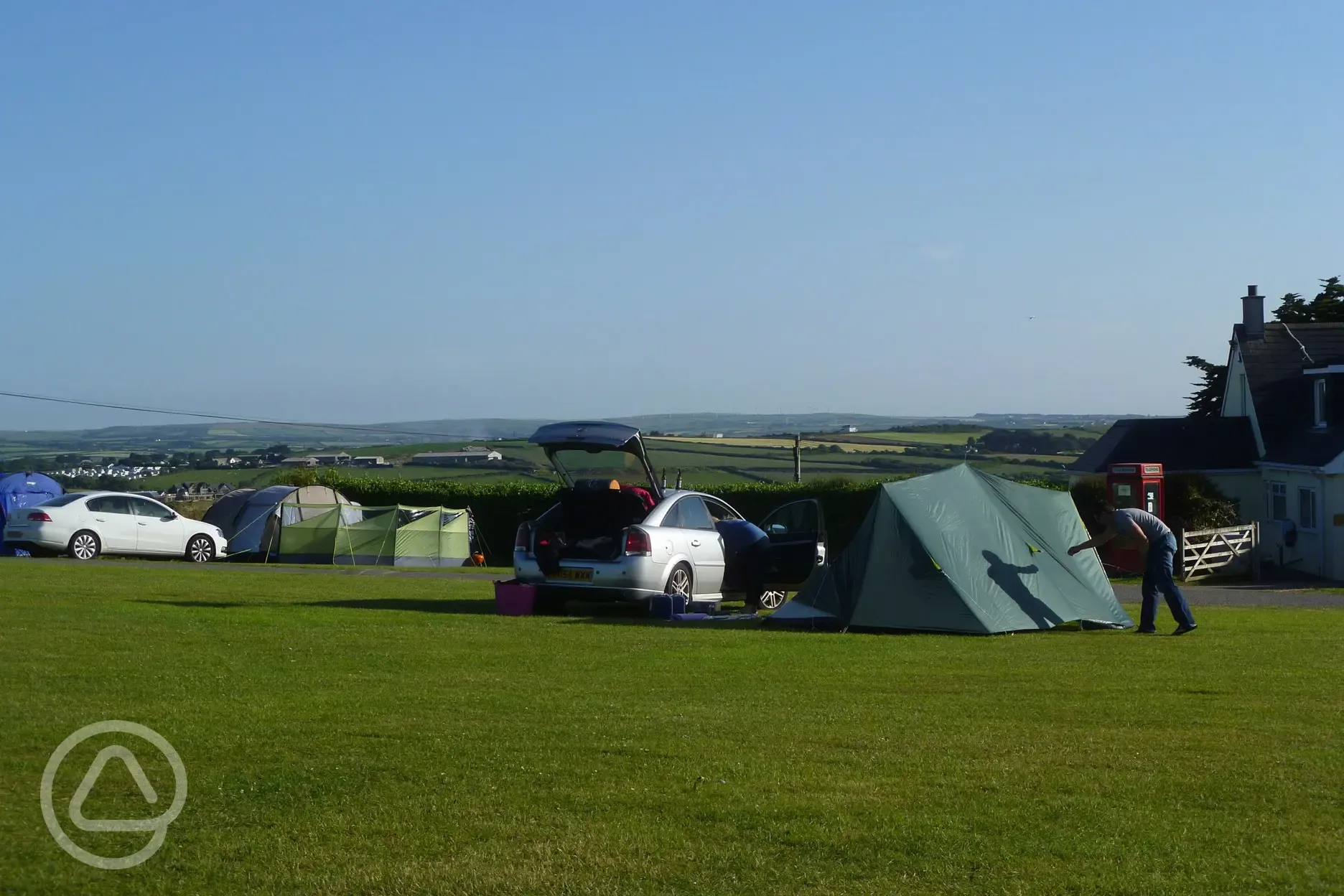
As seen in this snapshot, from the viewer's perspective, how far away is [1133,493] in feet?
97.5

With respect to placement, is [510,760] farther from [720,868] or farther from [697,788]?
[720,868]

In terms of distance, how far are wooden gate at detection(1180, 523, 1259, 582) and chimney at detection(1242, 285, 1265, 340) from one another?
1031cm

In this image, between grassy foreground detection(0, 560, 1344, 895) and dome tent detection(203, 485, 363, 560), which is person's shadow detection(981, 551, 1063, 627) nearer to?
grassy foreground detection(0, 560, 1344, 895)

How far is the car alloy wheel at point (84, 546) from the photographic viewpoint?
2952 centimetres

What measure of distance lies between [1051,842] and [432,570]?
82.4 feet

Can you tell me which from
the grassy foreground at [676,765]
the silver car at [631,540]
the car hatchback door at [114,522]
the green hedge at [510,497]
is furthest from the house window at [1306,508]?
the car hatchback door at [114,522]

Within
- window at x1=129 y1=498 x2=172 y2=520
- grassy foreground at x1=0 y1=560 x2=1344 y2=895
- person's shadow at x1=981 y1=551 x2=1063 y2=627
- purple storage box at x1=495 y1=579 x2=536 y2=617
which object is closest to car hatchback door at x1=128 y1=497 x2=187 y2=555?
window at x1=129 y1=498 x2=172 y2=520

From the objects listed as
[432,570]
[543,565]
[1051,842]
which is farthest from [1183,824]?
[432,570]

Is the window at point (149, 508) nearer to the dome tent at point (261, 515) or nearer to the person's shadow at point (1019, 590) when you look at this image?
the dome tent at point (261, 515)

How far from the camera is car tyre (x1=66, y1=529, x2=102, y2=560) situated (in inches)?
1161

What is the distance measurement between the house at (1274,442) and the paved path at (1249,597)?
5.17 metres

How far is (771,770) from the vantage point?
702cm

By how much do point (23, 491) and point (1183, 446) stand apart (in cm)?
3118

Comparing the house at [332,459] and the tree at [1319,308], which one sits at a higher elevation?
the tree at [1319,308]
